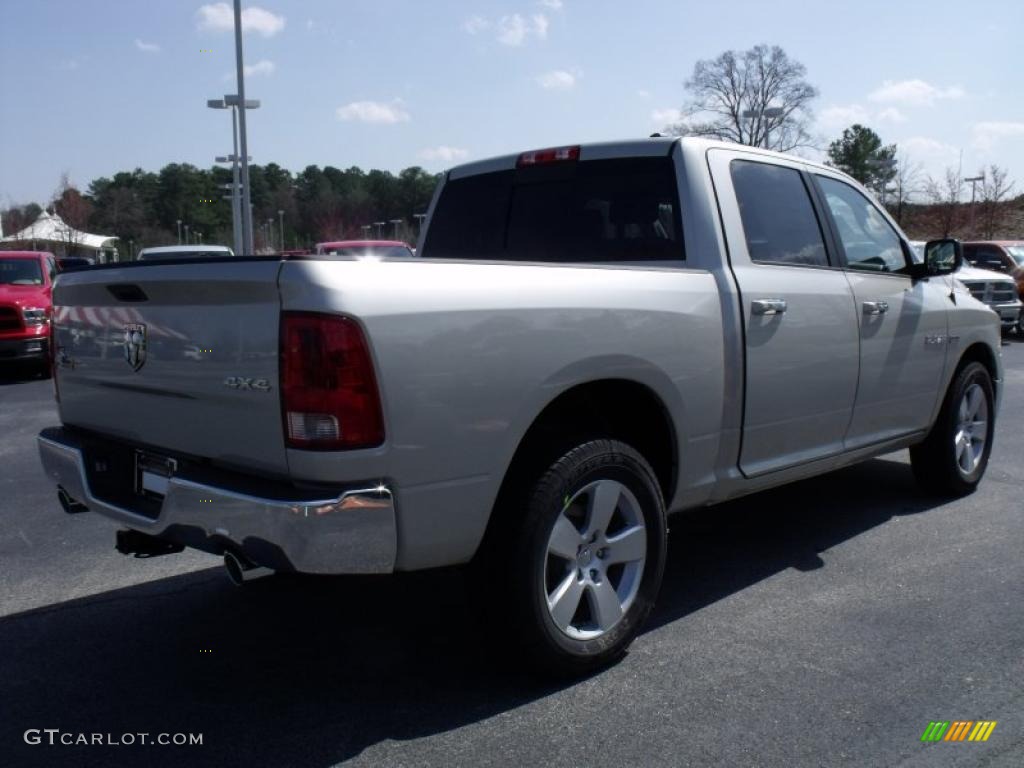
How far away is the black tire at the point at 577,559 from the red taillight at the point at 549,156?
166cm

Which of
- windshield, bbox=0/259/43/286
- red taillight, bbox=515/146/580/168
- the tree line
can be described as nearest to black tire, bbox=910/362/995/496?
red taillight, bbox=515/146/580/168

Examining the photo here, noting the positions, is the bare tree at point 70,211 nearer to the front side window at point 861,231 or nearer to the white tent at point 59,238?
the white tent at point 59,238

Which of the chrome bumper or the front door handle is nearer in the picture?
the chrome bumper

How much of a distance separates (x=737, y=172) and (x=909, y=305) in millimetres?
1460

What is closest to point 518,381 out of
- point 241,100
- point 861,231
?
point 861,231

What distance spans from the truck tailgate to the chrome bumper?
14cm

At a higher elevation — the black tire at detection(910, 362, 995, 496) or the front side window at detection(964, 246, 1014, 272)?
the front side window at detection(964, 246, 1014, 272)

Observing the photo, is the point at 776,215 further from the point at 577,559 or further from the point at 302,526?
the point at 302,526

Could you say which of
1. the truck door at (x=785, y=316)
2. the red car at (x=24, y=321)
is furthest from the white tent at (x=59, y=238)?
the truck door at (x=785, y=316)

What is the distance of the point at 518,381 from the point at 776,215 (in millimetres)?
2008

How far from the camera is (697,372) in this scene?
12.2 ft

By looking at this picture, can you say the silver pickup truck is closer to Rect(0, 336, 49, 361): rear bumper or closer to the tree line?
Rect(0, 336, 49, 361): rear bumper

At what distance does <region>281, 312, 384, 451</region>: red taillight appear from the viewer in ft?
8.81

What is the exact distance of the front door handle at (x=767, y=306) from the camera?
A: 4.02 metres
